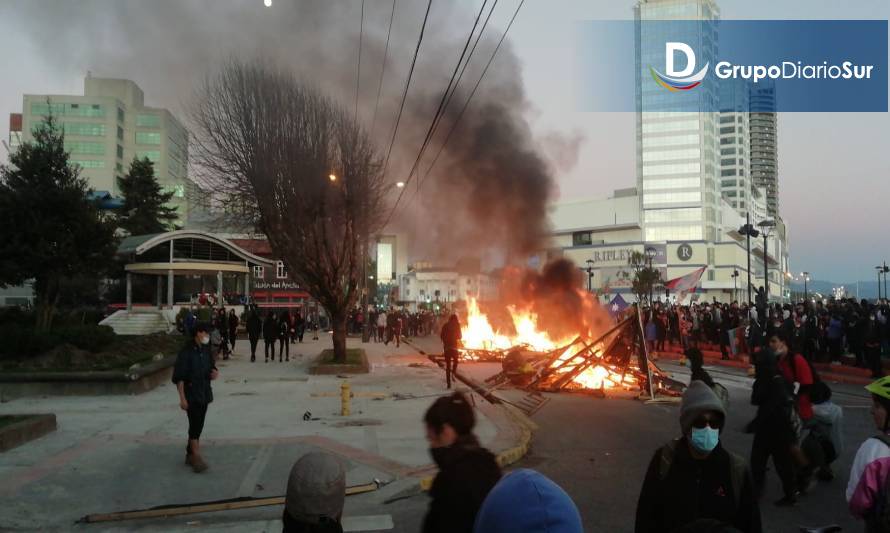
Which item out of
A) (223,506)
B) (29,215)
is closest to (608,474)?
(223,506)

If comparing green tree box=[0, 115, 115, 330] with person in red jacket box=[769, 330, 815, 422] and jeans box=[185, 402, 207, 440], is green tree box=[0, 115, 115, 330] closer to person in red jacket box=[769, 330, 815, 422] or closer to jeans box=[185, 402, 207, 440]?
jeans box=[185, 402, 207, 440]

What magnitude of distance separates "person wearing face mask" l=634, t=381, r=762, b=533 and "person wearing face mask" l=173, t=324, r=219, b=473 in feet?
17.0

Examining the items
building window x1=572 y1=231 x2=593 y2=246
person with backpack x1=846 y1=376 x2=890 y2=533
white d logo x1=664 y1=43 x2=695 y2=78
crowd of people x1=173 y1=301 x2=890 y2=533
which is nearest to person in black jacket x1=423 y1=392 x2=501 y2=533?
crowd of people x1=173 y1=301 x2=890 y2=533

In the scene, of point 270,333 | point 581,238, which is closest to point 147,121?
point 581,238

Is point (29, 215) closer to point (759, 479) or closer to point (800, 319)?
point (759, 479)

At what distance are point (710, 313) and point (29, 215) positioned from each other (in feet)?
74.6

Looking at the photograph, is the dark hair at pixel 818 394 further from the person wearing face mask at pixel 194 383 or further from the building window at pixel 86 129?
the building window at pixel 86 129

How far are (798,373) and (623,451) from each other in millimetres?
2415

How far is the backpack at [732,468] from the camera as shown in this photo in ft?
8.46

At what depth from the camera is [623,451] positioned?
7879 mm

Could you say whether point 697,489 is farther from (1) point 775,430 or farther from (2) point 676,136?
(2) point 676,136

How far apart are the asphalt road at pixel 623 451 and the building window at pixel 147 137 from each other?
95486mm

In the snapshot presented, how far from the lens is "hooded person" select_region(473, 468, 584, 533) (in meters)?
1.54

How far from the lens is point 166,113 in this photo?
9638 cm
